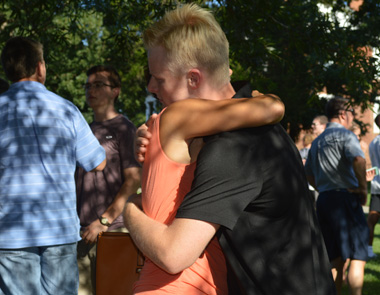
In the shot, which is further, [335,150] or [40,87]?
[335,150]

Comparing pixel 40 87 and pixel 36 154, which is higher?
pixel 40 87

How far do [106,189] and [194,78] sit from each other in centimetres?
304

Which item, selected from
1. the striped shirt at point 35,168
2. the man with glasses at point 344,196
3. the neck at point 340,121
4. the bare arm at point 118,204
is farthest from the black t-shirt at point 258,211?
the neck at point 340,121

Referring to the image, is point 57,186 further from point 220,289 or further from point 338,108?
point 338,108

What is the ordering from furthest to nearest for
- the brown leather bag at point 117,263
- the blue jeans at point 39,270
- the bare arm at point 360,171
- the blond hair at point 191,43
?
the bare arm at point 360,171, the blue jeans at point 39,270, the brown leather bag at point 117,263, the blond hair at point 191,43

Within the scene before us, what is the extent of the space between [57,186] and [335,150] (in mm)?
3735

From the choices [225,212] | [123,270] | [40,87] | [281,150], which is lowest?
[123,270]

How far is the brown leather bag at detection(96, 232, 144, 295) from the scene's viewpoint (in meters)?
2.43

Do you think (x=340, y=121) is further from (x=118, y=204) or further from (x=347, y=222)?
(x=118, y=204)

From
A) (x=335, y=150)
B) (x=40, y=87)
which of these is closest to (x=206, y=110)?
(x=40, y=87)

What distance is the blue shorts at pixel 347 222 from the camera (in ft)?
21.3

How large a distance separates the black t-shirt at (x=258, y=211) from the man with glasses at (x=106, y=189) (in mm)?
2951

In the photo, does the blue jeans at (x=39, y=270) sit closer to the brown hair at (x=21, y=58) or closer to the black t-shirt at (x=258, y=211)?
the brown hair at (x=21, y=58)

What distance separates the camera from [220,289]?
179 centimetres
